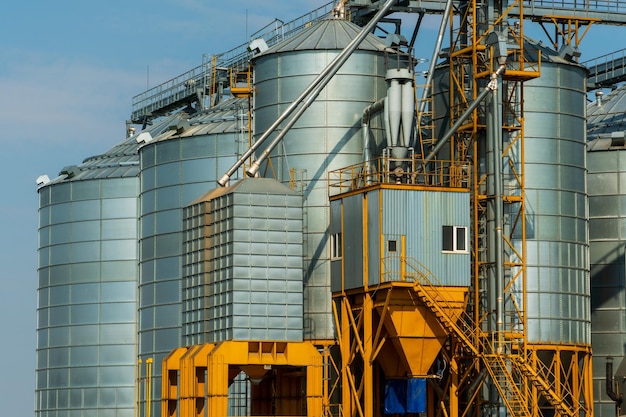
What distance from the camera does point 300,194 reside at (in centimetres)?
6353

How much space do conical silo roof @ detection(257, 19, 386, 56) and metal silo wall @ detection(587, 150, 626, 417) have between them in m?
13.6

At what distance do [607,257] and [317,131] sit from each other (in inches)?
673

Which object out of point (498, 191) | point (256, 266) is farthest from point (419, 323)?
point (498, 191)

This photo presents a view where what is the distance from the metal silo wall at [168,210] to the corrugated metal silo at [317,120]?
285 inches

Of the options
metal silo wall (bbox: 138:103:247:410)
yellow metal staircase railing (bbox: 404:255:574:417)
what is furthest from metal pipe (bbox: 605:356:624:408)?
metal silo wall (bbox: 138:103:247:410)

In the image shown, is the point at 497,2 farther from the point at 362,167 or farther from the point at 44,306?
the point at 44,306

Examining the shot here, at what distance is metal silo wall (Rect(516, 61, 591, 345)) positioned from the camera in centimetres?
6788

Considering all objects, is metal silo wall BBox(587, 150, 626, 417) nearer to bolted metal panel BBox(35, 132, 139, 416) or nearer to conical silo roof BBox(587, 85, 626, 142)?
conical silo roof BBox(587, 85, 626, 142)

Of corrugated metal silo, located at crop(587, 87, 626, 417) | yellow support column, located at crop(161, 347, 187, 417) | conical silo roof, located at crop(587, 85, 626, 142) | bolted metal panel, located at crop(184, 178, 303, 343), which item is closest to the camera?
bolted metal panel, located at crop(184, 178, 303, 343)

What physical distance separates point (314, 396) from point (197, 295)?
6.91 meters

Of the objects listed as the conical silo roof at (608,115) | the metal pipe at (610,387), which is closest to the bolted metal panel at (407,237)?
the metal pipe at (610,387)

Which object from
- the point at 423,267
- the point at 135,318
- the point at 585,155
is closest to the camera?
the point at 423,267

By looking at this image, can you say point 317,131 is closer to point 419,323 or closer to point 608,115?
point 419,323

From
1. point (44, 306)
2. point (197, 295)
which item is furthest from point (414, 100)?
point (44, 306)
